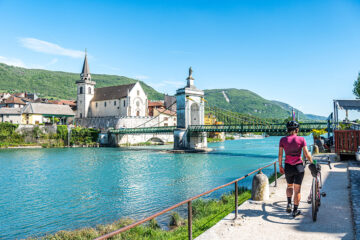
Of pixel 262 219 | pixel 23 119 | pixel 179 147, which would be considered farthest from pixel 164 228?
pixel 23 119

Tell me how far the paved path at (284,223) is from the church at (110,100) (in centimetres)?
5741

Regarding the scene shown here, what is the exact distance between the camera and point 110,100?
66312 millimetres

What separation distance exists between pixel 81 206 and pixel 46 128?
4532 centimetres

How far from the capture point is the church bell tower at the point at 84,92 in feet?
224

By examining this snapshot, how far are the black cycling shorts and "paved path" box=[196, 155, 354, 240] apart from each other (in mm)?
793

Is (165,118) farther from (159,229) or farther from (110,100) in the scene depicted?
(159,229)

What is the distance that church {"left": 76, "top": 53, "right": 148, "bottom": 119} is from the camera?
63688 mm

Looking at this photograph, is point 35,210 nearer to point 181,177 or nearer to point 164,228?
point 164,228

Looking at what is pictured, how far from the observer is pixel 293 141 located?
17.5ft

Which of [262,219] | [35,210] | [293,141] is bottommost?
[35,210]

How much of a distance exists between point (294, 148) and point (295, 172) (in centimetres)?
46

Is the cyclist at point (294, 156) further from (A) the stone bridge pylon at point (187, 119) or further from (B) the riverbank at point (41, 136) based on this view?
(B) the riverbank at point (41, 136)

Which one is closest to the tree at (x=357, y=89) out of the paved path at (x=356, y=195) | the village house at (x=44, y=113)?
the paved path at (x=356, y=195)

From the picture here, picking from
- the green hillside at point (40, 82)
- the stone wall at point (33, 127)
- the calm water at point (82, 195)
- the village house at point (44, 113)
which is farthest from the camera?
the green hillside at point (40, 82)
